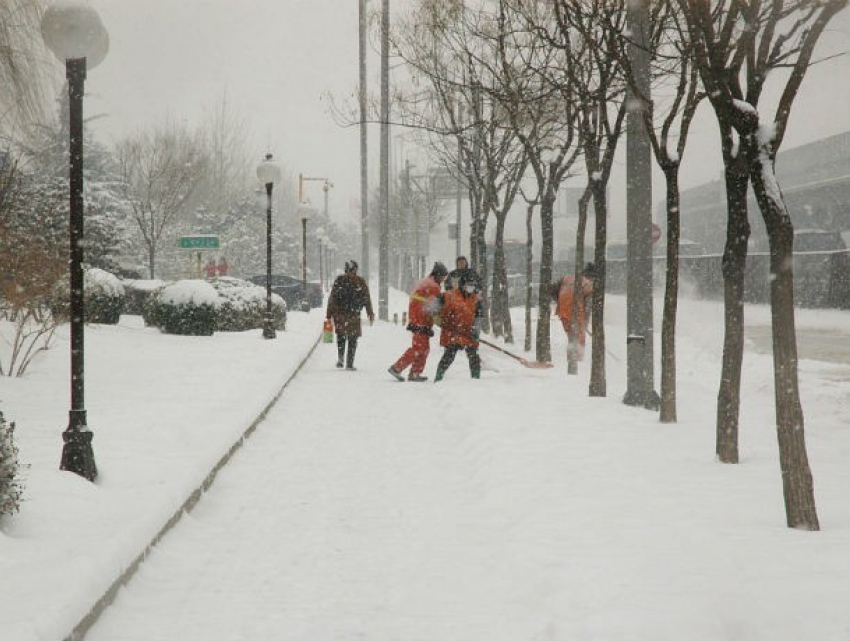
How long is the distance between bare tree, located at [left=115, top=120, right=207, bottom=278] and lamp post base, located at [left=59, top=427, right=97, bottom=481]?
3282cm

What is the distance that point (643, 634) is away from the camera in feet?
12.0

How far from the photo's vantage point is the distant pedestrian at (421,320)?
533 inches

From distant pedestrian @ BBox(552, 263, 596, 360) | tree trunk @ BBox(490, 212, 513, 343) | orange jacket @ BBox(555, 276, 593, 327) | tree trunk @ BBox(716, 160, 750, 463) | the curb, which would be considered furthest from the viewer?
tree trunk @ BBox(490, 212, 513, 343)

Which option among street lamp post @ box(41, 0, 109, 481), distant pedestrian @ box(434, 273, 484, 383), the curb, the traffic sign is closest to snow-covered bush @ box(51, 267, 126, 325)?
the traffic sign

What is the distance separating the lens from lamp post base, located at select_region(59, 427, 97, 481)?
608 centimetres

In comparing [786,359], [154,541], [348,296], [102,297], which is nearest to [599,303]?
[348,296]

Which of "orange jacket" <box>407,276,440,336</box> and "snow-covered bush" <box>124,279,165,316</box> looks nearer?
"orange jacket" <box>407,276,440,336</box>

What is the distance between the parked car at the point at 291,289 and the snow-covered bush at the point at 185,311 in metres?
18.4

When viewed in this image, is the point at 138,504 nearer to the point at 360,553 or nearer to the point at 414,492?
the point at 360,553

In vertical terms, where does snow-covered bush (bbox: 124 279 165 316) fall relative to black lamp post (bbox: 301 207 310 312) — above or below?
below

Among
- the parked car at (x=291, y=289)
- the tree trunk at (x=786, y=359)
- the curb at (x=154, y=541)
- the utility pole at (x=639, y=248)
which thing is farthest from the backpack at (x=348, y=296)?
the parked car at (x=291, y=289)

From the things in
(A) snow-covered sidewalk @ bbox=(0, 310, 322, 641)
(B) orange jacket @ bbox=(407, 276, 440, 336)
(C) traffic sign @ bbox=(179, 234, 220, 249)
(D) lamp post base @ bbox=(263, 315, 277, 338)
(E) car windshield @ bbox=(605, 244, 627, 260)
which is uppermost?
(E) car windshield @ bbox=(605, 244, 627, 260)

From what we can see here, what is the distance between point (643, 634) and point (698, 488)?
250 centimetres

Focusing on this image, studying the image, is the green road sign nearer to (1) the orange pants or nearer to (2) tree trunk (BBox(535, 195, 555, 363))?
(2) tree trunk (BBox(535, 195, 555, 363))
